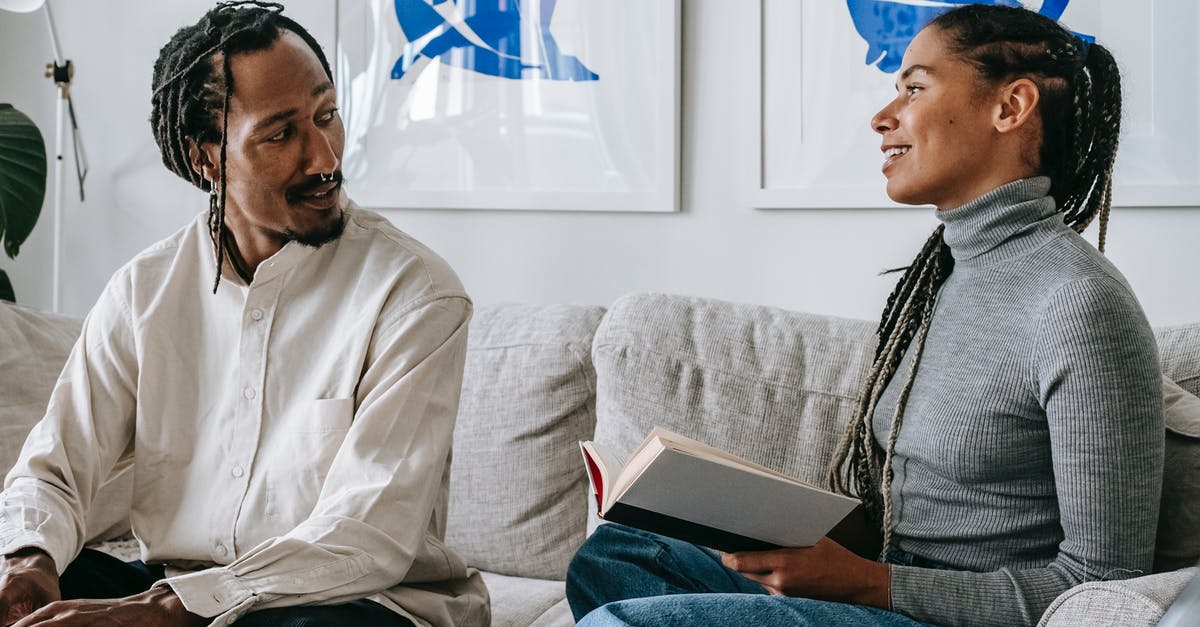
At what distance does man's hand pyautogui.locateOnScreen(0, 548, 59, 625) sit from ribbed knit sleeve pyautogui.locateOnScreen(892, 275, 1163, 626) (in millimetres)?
1046

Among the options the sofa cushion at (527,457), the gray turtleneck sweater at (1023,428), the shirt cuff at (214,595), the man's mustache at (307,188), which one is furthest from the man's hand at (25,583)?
the gray turtleneck sweater at (1023,428)

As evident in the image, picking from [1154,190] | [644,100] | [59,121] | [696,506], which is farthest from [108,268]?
[1154,190]

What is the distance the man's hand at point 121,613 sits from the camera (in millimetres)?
1180

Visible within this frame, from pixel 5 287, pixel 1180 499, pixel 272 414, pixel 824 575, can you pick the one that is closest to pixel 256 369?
pixel 272 414

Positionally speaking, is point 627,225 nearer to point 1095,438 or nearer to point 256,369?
point 256,369

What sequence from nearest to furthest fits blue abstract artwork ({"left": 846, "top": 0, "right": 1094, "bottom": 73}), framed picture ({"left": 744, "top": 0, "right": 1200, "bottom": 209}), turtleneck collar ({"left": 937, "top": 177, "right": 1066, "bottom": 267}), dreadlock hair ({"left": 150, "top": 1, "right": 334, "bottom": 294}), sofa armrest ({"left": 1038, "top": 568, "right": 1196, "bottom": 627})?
1. sofa armrest ({"left": 1038, "top": 568, "right": 1196, "bottom": 627})
2. turtleneck collar ({"left": 937, "top": 177, "right": 1066, "bottom": 267})
3. dreadlock hair ({"left": 150, "top": 1, "right": 334, "bottom": 294})
4. framed picture ({"left": 744, "top": 0, "right": 1200, "bottom": 209})
5. blue abstract artwork ({"left": 846, "top": 0, "right": 1094, "bottom": 73})

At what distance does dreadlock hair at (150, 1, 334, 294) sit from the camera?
→ 1534mm

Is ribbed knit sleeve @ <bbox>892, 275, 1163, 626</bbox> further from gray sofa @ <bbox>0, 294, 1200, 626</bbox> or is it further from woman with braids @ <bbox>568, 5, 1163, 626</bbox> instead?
gray sofa @ <bbox>0, 294, 1200, 626</bbox>

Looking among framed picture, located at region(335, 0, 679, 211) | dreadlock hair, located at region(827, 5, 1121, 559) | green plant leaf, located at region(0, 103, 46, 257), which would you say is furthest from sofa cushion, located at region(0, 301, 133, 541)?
dreadlock hair, located at region(827, 5, 1121, 559)

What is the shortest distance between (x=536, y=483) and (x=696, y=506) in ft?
2.65

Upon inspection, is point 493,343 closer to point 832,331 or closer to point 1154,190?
point 832,331

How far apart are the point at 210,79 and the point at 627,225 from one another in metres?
0.99

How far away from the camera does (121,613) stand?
1194mm

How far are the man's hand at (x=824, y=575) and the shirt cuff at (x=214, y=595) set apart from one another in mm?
568
